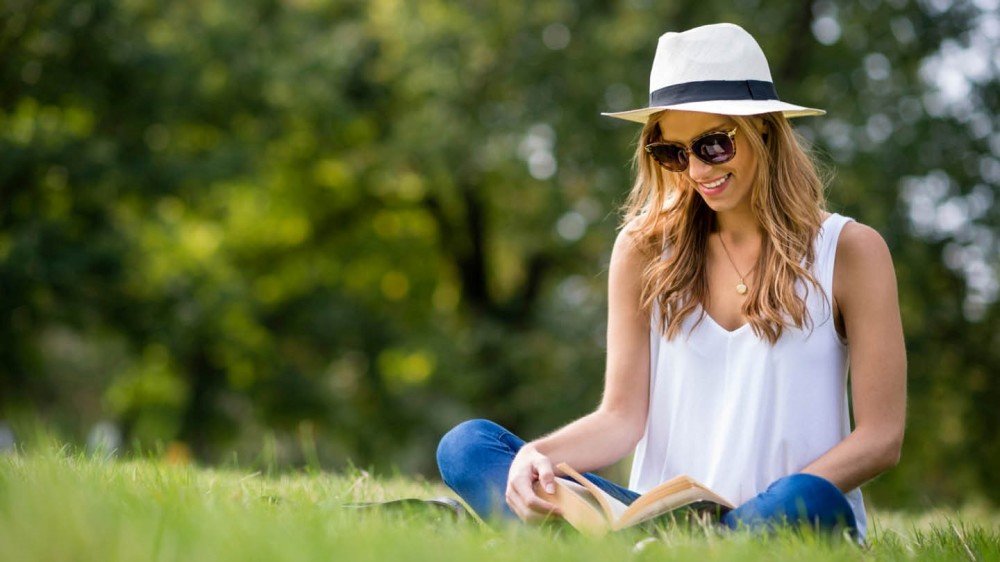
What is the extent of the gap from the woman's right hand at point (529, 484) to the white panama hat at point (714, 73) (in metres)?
1.03

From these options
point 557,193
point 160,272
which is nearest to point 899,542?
point 557,193

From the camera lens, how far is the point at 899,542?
3025 mm

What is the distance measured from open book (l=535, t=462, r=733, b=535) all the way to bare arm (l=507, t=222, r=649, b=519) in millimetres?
244

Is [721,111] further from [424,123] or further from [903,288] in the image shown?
[424,123]

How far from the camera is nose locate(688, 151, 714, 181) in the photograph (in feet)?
10.4

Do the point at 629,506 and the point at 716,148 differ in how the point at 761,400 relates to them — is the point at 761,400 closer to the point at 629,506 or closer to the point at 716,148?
the point at 629,506

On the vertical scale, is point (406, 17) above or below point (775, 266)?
above

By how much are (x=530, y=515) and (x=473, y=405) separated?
1199 centimetres

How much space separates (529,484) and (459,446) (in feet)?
1.12

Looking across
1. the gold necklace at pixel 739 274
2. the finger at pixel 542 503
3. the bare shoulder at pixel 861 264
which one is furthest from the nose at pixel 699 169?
the finger at pixel 542 503

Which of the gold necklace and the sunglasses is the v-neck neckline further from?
the sunglasses

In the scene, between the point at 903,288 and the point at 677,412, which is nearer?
the point at 677,412

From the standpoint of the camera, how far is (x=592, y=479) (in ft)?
10.6

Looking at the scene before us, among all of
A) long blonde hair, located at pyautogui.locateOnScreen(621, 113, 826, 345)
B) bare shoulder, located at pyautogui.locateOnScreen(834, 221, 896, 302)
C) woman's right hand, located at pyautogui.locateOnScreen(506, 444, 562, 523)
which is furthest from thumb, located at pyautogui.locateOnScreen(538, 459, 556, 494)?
bare shoulder, located at pyautogui.locateOnScreen(834, 221, 896, 302)
